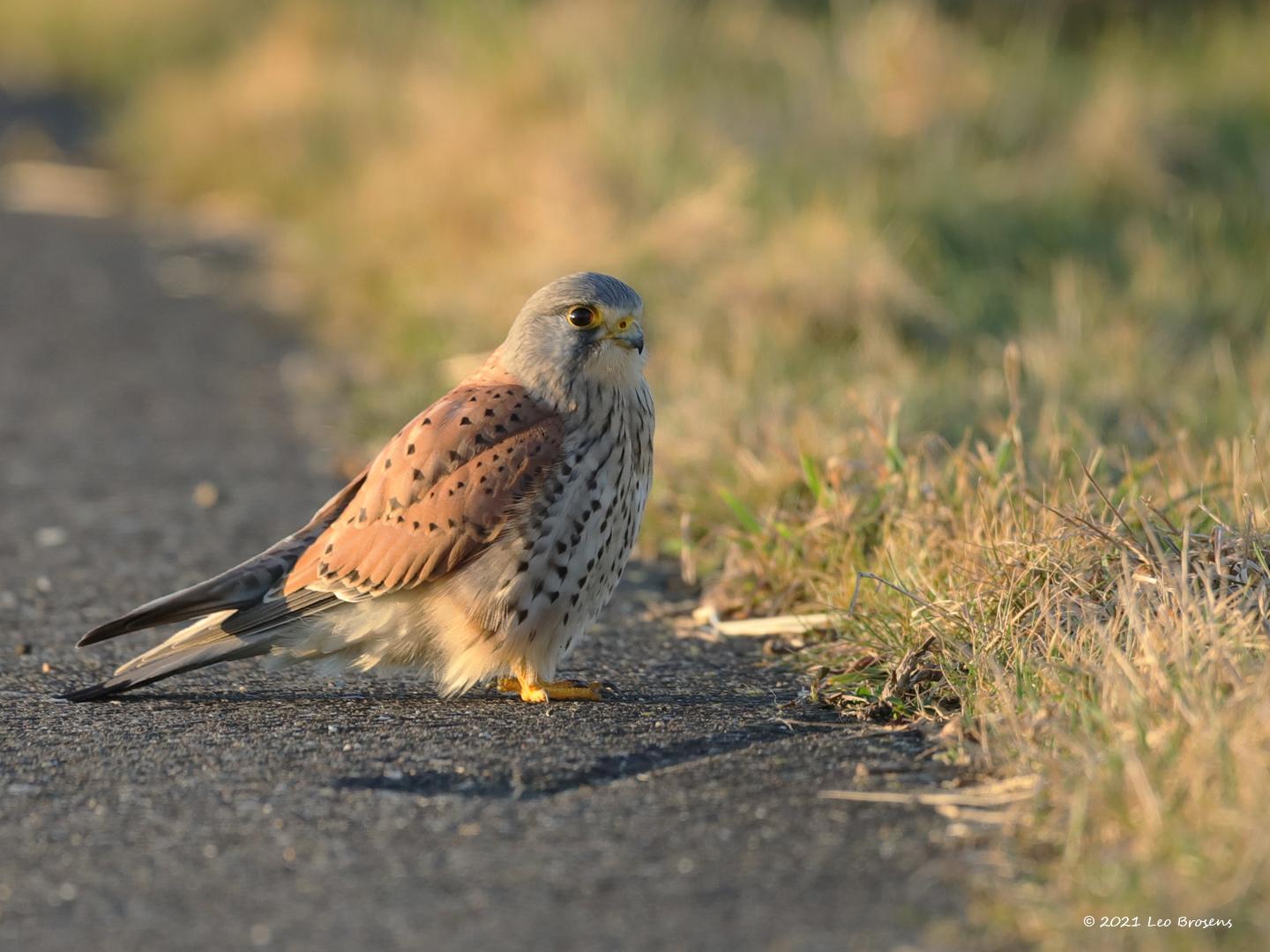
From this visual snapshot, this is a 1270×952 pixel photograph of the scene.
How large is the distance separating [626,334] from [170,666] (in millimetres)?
1345

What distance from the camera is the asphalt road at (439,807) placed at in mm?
2727

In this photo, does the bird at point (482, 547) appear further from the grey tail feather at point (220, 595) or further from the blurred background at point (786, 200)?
the blurred background at point (786, 200)

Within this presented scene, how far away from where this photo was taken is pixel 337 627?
401cm

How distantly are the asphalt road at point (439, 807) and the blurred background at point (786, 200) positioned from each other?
1.28 meters

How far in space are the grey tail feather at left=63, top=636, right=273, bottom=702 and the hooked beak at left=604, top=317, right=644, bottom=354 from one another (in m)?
1.12

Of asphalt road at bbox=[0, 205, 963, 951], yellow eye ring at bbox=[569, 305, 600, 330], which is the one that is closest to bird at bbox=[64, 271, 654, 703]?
yellow eye ring at bbox=[569, 305, 600, 330]

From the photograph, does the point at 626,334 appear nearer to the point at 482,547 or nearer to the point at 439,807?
the point at 482,547

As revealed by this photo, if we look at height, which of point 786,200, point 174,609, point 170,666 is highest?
point 786,200

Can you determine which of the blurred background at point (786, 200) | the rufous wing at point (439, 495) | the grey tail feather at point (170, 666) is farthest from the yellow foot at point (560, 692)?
the blurred background at point (786, 200)

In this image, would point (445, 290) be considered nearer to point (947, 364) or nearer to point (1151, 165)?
point (947, 364)

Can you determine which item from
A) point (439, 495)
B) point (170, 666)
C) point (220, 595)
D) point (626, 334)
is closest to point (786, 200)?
point (626, 334)

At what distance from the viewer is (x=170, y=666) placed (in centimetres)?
396

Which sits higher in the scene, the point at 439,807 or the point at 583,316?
the point at 583,316

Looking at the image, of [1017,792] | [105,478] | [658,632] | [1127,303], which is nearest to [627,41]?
[1127,303]
